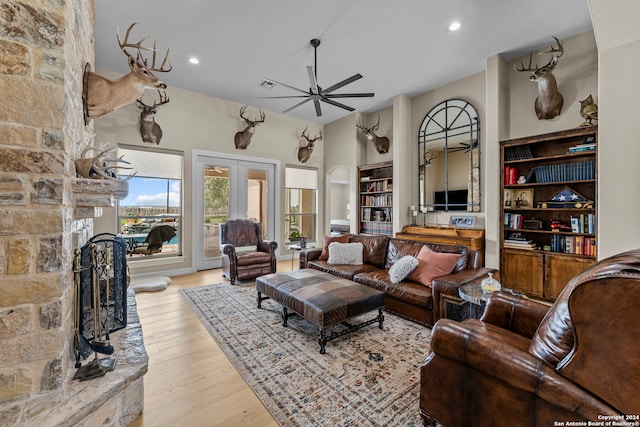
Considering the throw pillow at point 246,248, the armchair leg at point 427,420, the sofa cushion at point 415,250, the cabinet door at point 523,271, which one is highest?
the sofa cushion at point 415,250

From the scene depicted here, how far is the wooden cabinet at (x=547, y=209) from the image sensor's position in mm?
3439

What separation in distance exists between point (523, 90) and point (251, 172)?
5.03 m

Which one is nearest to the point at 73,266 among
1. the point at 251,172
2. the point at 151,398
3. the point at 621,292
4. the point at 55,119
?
the point at 55,119

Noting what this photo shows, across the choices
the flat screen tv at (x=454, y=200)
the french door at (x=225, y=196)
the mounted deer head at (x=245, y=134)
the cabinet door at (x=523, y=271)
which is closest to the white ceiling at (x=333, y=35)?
the mounted deer head at (x=245, y=134)

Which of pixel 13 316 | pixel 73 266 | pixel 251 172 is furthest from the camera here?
pixel 251 172

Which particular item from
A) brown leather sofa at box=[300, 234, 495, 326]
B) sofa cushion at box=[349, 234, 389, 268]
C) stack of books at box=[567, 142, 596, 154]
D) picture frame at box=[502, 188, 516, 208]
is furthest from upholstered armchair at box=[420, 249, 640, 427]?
picture frame at box=[502, 188, 516, 208]

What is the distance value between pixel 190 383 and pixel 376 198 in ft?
16.2

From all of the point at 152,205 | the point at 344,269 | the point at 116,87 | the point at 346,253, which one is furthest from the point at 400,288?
the point at 152,205

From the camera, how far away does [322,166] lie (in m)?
7.05

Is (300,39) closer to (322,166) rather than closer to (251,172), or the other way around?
(251,172)

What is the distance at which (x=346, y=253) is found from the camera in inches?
153

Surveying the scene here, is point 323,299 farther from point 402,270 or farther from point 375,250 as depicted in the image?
point 375,250

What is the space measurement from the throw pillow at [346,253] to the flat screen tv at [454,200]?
6.62 ft

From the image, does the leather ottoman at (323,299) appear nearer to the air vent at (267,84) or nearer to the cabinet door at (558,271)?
the cabinet door at (558,271)
